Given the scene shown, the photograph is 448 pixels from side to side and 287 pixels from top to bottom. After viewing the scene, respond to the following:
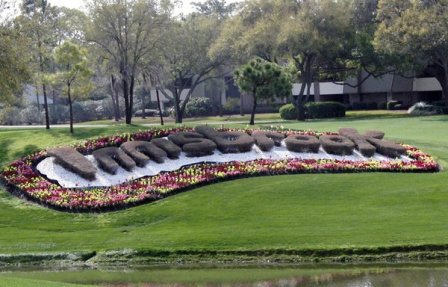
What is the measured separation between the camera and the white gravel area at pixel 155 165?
92.2ft

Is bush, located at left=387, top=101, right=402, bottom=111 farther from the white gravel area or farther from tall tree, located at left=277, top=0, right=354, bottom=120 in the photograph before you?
the white gravel area

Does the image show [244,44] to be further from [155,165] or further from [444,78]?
[155,165]

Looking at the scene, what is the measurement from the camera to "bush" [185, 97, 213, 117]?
88000 mm

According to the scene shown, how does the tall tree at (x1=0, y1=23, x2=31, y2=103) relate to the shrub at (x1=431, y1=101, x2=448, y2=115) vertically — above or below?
above

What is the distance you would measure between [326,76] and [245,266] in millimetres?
69363

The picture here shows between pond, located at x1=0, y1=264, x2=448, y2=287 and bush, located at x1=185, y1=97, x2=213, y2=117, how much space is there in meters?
67.6

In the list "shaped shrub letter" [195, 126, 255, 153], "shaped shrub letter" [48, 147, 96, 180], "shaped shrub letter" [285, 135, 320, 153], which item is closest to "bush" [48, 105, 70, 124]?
"shaped shrub letter" [195, 126, 255, 153]

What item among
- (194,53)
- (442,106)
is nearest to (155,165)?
(442,106)

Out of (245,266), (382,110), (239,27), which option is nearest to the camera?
(245,266)

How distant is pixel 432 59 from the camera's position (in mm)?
67875

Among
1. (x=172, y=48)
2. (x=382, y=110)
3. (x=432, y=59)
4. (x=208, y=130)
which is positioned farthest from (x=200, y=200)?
(x=382, y=110)

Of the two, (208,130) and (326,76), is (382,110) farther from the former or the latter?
(208,130)

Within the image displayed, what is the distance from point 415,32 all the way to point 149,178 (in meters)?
39.0

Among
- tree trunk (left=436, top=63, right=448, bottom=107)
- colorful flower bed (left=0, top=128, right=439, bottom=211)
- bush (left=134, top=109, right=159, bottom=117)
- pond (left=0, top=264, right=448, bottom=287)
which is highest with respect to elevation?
tree trunk (left=436, top=63, right=448, bottom=107)
